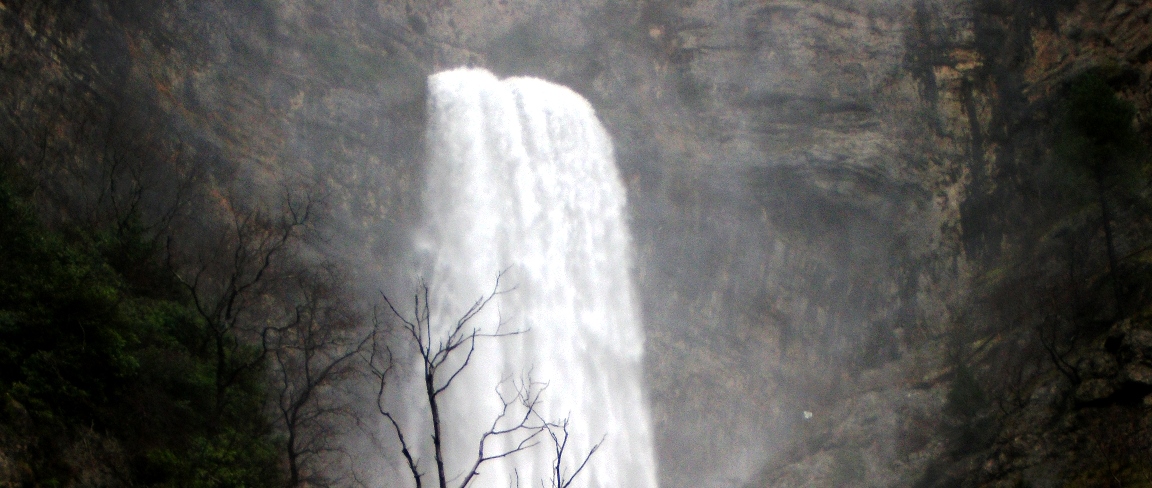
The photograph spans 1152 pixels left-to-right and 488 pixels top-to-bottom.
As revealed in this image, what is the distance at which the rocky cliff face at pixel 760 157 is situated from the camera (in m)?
27.7

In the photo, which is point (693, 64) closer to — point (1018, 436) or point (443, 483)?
point (1018, 436)

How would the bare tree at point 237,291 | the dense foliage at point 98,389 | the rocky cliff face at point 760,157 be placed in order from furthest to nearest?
the rocky cliff face at point 760,157
the bare tree at point 237,291
the dense foliage at point 98,389

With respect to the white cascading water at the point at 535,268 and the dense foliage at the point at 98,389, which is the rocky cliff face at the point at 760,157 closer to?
the white cascading water at the point at 535,268

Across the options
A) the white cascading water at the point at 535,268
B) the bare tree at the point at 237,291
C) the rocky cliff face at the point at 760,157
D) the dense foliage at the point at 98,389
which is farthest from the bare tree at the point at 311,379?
the rocky cliff face at the point at 760,157

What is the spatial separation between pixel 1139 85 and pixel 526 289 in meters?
21.5

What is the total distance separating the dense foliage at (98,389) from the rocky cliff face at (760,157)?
13232 millimetres

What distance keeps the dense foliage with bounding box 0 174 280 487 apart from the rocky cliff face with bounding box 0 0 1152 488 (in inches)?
521

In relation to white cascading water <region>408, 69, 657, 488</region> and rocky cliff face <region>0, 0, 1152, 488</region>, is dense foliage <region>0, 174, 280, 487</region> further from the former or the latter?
white cascading water <region>408, 69, 657, 488</region>

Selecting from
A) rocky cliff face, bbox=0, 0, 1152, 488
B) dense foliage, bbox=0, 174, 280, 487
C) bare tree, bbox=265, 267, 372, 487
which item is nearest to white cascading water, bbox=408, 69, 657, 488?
rocky cliff face, bbox=0, 0, 1152, 488

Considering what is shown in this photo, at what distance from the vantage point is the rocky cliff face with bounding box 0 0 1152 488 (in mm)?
27734

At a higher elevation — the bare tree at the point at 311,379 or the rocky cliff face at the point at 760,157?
the rocky cliff face at the point at 760,157

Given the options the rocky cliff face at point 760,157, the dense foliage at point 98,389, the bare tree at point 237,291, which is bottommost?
the dense foliage at point 98,389

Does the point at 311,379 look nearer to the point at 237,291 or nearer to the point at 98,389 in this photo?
the point at 237,291

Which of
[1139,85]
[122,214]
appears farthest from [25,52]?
[1139,85]
